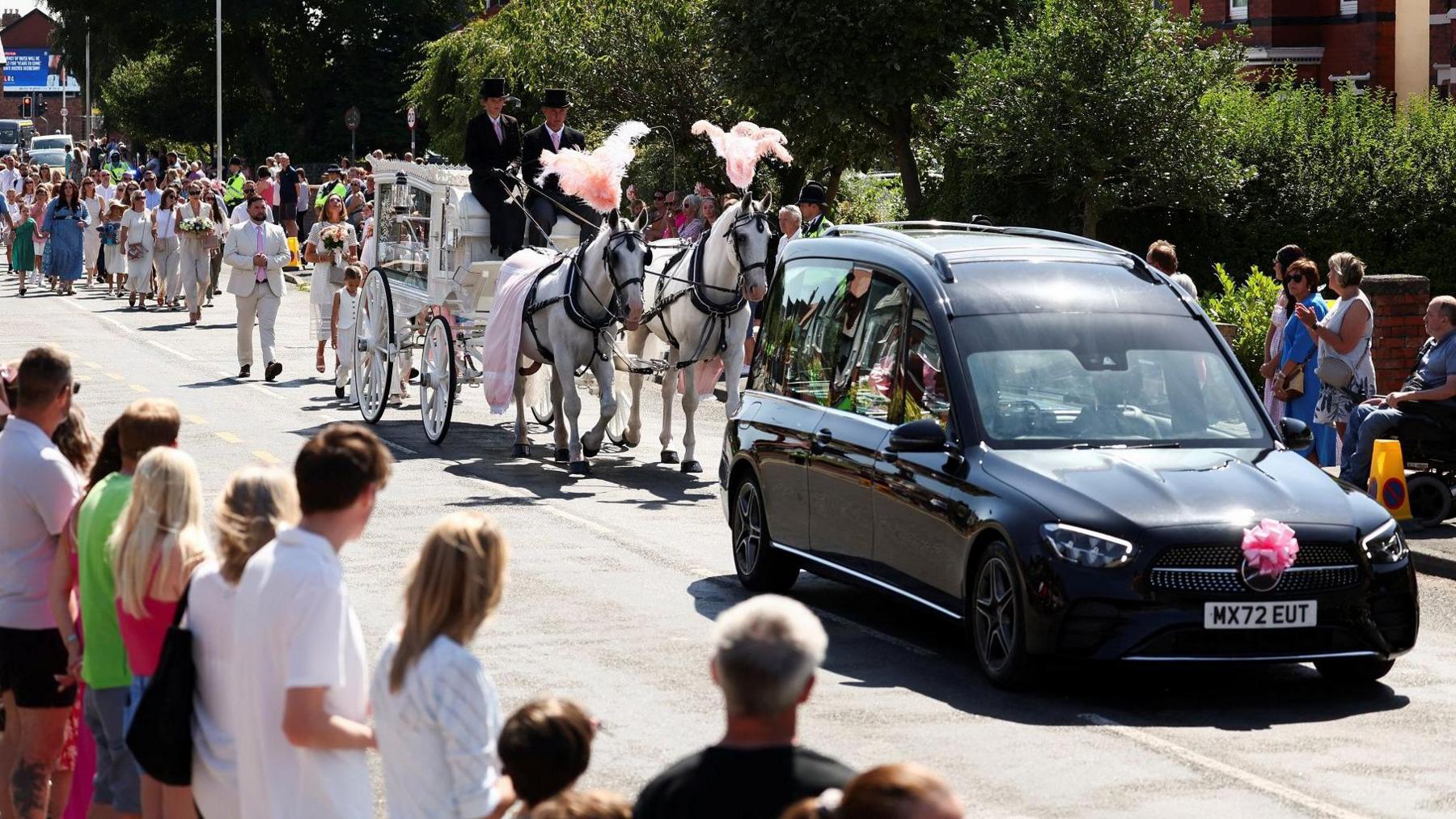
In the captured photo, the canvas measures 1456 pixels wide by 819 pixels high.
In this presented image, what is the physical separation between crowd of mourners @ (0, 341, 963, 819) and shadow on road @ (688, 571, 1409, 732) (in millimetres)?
3983

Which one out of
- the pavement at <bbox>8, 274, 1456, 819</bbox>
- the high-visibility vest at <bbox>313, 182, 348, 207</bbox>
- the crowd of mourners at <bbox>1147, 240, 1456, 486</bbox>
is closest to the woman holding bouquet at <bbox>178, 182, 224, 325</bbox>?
the high-visibility vest at <bbox>313, 182, 348, 207</bbox>

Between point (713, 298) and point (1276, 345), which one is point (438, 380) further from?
point (1276, 345)

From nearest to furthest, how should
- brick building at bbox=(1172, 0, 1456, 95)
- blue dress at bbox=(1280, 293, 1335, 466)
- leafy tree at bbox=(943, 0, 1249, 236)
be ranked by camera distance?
blue dress at bbox=(1280, 293, 1335, 466)
leafy tree at bbox=(943, 0, 1249, 236)
brick building at bbox=(1172, 0, 1456, 95)

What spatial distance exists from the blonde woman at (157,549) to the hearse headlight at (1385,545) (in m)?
5.61

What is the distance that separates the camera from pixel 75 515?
670 cm

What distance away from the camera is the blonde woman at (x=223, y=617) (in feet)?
17.5

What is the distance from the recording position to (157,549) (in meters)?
5.77

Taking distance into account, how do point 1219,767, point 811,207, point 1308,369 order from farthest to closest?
point 811,207 → point 1308,369 → point 1219,767

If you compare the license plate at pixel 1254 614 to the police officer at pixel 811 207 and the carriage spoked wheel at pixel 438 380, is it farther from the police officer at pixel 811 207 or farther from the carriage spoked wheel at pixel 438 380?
the police officer at pixel 811 207

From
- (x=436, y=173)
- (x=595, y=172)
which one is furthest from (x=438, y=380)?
(x=595, y=172)

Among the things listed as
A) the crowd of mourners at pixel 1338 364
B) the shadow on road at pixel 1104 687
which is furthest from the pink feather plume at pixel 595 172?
the shadow on road at pixel 1104 687

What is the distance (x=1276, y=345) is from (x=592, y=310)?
5.26 metres

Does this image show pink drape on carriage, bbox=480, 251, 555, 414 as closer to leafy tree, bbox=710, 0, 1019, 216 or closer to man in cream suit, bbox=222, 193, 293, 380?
man in cream suit, bbox=222, 193, 293, 380

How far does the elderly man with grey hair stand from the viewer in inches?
161
